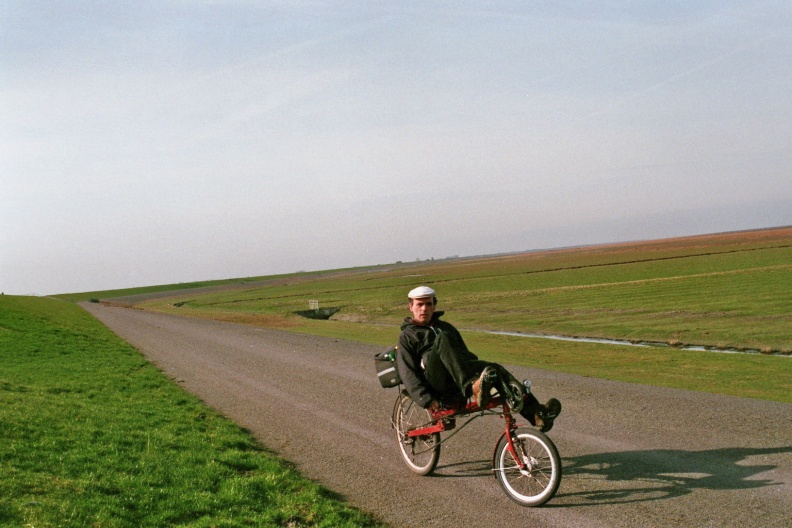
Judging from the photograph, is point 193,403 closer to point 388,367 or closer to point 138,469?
point 138,469

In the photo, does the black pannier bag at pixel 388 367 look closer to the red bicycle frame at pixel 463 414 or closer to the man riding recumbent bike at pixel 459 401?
the man riding recumbent bike at pixel 459 401

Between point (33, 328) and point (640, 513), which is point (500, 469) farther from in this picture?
point (33, 328)

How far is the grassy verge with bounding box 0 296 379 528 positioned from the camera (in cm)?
680

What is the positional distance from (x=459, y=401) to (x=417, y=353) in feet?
2.54

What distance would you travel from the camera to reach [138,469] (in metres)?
8.63

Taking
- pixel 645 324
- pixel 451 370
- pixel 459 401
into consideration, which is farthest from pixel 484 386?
pixel 645 324

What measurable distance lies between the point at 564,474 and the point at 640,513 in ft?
4.85

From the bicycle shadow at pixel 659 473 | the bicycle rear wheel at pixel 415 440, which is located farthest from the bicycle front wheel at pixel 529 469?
the bicycle rear wheel at pixel 415 440

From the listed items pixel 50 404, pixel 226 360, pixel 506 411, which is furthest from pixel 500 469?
pixel 226 360

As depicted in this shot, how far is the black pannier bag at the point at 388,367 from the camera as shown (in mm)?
8289

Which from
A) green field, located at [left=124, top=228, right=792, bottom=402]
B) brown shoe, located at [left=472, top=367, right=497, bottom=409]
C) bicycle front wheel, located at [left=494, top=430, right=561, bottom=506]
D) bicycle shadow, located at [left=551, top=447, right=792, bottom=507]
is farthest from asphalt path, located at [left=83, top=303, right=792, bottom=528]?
green field, located at [left=124, top=228, right=792, bottom=402]

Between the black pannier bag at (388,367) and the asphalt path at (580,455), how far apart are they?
1265 mm

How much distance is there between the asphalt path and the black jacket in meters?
1.22

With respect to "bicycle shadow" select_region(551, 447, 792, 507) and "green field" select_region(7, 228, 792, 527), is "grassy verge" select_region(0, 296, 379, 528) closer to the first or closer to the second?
"green field" select_region(7, 228, 792, 527)
